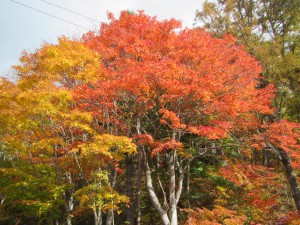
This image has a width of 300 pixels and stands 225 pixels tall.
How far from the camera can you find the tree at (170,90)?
10211 millimetres

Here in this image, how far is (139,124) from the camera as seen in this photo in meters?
11.4

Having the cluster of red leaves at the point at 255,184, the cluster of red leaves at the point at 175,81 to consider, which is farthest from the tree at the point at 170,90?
the cluster of red leaves at the point at 255,184

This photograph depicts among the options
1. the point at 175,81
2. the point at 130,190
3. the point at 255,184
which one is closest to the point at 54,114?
the point at 175,81

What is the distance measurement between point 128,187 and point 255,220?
602 centimetres

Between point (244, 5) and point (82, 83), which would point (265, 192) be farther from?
point (244, 5)

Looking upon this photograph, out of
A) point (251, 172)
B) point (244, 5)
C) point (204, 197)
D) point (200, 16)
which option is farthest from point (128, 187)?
point (244, 5)

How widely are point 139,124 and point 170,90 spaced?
7.30ft

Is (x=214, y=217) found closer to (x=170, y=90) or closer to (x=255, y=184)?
(x=255, y=184)

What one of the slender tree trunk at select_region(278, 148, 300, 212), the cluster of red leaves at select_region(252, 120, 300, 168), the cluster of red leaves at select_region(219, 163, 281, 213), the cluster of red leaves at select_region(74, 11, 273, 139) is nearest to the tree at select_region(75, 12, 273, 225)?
the cluster of red leaves at select_region(74, 11, 273, 139)

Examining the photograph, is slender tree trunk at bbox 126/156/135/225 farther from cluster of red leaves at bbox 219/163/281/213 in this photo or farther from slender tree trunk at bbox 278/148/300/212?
slender tree trunk at bbox 278/148/300/212

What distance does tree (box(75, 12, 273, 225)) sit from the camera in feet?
33.5

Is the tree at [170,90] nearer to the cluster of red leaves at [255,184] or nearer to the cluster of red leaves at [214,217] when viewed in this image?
the cluster of red leaves at [214,217]

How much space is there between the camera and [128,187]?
13180 millimetres

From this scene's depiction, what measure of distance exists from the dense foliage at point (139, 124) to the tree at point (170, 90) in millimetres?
56
